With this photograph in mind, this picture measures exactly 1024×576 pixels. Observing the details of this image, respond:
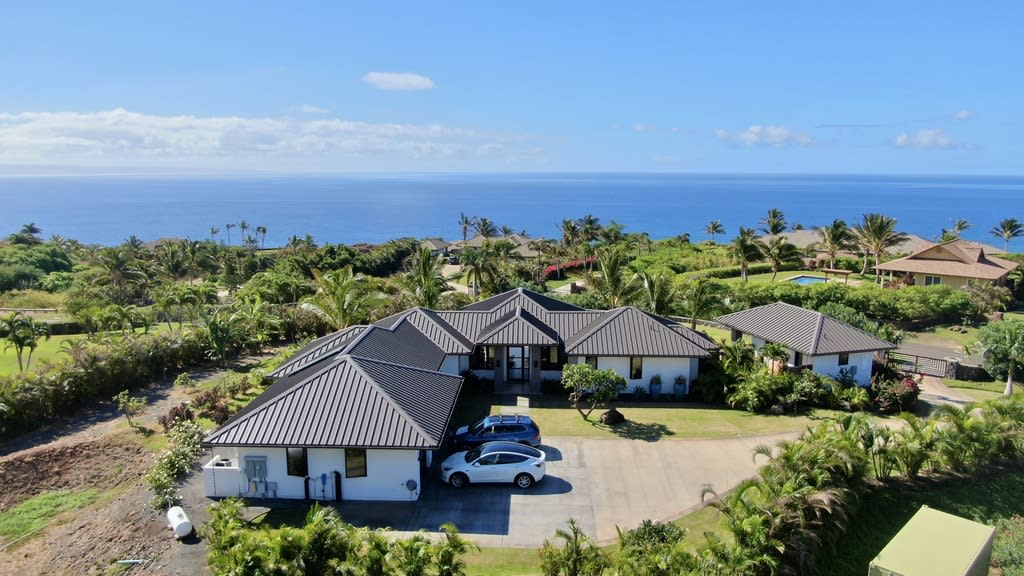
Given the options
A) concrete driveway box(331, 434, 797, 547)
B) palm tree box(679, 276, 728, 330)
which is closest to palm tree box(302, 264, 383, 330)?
concrete driveway box(331, 434, 797, 547)

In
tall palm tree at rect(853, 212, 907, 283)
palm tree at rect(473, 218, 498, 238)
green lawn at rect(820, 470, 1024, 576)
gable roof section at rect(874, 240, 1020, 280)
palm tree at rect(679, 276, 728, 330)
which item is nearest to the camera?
green lawn at rect(820, 470, 1024, 576)

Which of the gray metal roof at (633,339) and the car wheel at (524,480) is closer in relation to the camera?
the car wheel at (524,480)

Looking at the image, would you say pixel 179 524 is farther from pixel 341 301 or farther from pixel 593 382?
pixel 341 301

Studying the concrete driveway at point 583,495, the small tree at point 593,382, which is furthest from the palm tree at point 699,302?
the concrete driveway at point 583,495

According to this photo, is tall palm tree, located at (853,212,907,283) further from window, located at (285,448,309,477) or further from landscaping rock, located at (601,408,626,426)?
window, located at (285,448,309,477)

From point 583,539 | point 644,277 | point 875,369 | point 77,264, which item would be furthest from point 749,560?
point 77,264

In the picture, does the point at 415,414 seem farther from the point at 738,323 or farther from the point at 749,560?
the point at 738,323

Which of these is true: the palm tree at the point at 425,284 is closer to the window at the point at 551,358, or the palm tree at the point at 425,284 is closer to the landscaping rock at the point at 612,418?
the window at the point at 551,358
